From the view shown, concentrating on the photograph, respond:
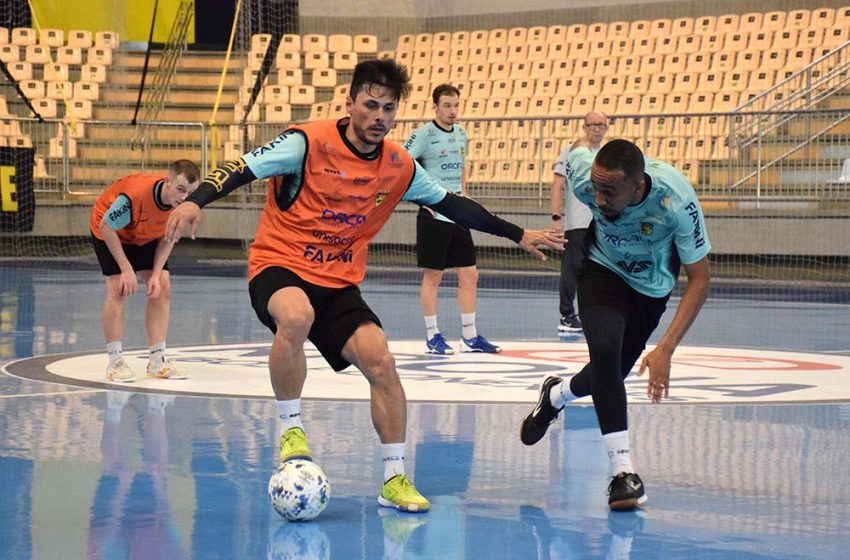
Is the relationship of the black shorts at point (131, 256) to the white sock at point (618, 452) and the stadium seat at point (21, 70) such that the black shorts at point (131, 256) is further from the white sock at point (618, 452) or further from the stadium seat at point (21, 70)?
the stadium seat at point (21, 70)

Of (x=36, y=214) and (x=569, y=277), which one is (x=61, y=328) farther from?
(x=36, y=214)

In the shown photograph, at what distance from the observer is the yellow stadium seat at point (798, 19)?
2480 cm

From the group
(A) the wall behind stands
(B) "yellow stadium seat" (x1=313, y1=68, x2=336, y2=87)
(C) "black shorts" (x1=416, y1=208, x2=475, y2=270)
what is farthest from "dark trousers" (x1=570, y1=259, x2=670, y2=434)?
(A) the wall behind stands

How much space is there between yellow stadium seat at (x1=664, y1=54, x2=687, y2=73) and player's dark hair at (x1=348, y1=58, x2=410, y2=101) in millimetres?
19617

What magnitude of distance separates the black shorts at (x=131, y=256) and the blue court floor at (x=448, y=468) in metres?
0.88

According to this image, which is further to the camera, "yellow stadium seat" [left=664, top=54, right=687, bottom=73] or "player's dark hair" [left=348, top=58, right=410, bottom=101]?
"yellow stadium seat" [left=664, top=54, right=687, bottom=73]

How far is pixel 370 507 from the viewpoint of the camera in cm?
615

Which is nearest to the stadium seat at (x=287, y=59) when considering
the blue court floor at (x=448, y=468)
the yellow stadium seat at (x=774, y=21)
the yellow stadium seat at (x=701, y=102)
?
the yellow stadium seat at (x=701, y=102)

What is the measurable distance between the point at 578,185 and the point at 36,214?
20.1m

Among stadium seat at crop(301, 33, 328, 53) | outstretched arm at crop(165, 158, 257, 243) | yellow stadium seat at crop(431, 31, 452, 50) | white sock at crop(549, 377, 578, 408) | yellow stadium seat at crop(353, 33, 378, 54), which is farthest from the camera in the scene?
yellow stadium seat at crop(353, 33, 378, 54)

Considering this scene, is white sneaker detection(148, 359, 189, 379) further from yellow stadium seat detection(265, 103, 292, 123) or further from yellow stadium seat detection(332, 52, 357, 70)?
yellow stadium seat detection(332, 52, 357, 70)

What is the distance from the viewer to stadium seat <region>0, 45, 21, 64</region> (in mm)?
30422

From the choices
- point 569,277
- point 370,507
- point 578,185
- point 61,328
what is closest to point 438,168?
point 569,277

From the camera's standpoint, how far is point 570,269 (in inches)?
558
